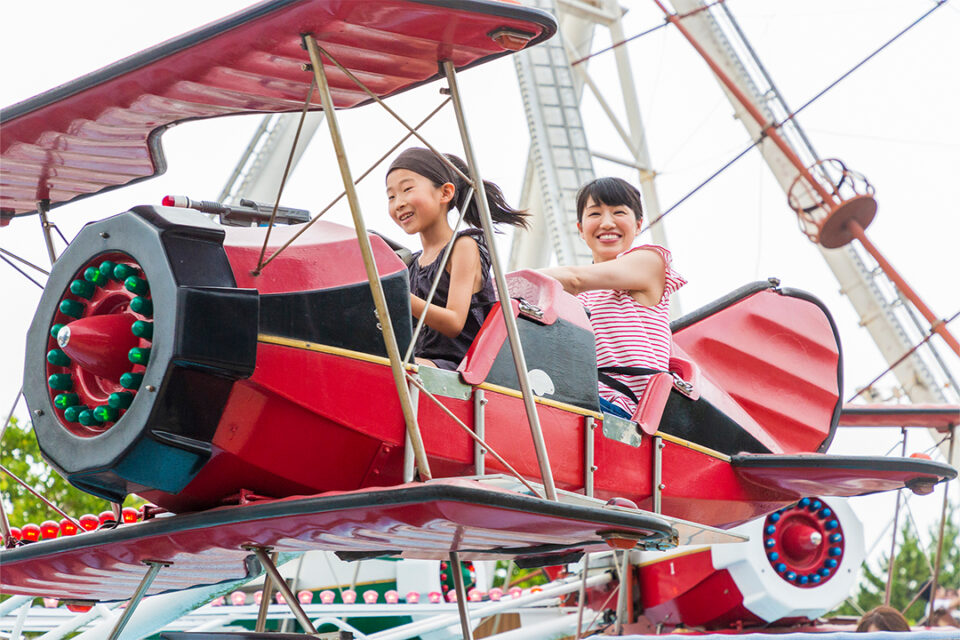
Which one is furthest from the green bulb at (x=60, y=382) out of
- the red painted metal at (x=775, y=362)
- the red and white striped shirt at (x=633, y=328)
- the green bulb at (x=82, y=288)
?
the red painted metal at (x=775, y=362)

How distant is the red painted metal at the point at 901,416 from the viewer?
5.65 m

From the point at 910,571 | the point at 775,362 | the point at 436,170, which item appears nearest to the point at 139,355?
the point at 436,170

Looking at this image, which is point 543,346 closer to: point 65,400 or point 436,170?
point 436,170

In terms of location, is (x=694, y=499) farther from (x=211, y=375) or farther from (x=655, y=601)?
(x=655, y=601)

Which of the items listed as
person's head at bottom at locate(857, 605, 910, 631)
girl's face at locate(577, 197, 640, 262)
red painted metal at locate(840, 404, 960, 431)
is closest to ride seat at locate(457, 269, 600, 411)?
girl's face at locate(577, 197, 640, 262)

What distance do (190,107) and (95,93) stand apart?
249 mm

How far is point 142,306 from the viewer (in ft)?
9.09

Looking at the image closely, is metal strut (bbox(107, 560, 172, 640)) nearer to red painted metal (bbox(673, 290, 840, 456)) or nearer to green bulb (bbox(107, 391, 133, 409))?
green bulb (bbox(107, 391, 133, 409))

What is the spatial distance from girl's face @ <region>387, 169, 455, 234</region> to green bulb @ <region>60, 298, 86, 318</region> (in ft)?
3.31

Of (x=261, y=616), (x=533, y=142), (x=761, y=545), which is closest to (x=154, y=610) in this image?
(x=261, y=616)

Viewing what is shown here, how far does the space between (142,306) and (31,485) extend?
921cm

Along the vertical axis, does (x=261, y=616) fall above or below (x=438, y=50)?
below

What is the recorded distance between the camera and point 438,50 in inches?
115

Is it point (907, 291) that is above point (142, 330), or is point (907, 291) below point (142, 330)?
above
